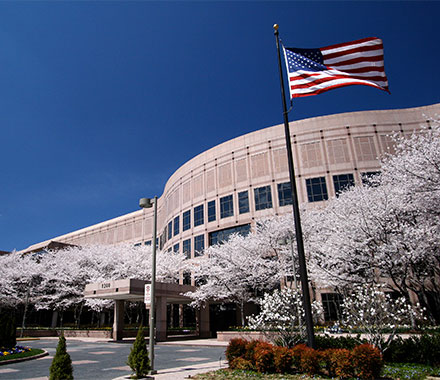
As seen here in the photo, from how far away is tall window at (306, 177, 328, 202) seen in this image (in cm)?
4125

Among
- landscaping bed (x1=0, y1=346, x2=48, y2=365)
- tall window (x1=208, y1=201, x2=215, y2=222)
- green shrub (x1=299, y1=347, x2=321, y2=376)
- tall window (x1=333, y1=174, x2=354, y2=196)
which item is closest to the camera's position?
green shrub (x1=299, y1=347, x2=321, y2=376)

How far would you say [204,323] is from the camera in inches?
1519

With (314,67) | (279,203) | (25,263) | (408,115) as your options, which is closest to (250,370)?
(314,67)

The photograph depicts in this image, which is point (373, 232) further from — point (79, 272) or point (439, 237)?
point (79, 272)

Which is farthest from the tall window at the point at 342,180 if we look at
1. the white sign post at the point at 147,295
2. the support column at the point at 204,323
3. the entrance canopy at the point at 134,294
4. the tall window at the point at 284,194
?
the white sign post at the point at 147,295

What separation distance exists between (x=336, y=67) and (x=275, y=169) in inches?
1246

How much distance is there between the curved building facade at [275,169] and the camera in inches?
1645

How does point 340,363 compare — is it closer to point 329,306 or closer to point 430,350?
point 430,350

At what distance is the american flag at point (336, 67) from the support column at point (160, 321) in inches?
1071

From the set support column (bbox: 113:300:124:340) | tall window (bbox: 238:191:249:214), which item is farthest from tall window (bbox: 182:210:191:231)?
support column (bbox: 113:300:124:340)

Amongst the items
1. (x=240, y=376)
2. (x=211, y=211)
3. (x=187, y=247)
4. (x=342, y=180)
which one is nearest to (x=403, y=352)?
(x=240, y=376)

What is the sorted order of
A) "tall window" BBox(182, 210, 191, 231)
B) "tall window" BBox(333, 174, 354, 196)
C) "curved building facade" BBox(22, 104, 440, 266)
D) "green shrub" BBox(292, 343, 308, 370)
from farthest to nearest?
1. "tall window" BBox(182, 210, 191, 231)
2. "curved building facade" BBox(22, 104, 440, 266)
3. "tall window" BBox(333, 174, 354, 196)
4. "green shrub" BBox(292, 343, 308, 370)

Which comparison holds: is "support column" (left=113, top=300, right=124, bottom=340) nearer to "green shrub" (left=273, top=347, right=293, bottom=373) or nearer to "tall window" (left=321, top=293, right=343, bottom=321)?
"tall window" (left=321, top=293, right=343, bottom=321)

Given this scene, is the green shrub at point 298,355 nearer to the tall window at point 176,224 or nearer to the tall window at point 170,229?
the tall window at point 176,224
